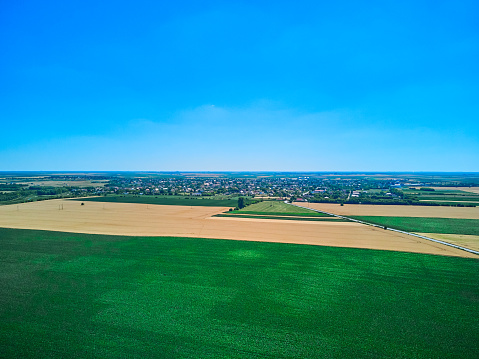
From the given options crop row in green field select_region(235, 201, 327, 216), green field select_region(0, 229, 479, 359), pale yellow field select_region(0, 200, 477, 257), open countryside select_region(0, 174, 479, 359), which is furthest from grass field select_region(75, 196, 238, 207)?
green field select_region(0, 229, 479, 359)

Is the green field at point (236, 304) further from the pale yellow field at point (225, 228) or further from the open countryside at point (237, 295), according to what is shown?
the pale yellow field at point (225, 228)

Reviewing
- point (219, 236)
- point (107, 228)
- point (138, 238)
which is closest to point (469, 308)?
point (219, 236)

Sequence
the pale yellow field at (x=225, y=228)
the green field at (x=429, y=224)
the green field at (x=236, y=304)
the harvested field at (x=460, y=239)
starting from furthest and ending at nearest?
the green field at (x=429, y=224)
the pale yellow field at (x=225, y=228)
the harvested field at (x=460, y=239)
the green field at (x=236, y=304)

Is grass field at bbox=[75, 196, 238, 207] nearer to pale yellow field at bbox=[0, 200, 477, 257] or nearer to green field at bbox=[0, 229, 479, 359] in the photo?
pale yellow field at bbox=[0, 200, 477, 257]

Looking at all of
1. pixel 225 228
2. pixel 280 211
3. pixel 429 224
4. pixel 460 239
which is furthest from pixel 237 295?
pixel 429 224

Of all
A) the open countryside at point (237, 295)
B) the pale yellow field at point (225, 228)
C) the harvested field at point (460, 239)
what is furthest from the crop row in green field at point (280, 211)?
the harvested field at point (460, 239)
